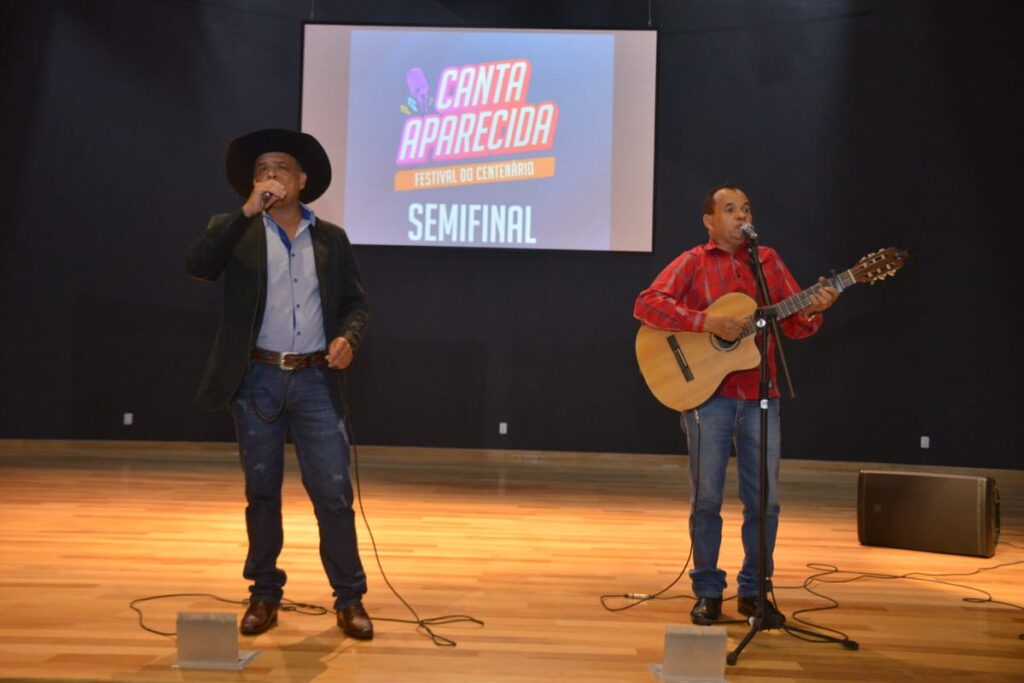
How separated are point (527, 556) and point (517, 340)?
15.1 feet

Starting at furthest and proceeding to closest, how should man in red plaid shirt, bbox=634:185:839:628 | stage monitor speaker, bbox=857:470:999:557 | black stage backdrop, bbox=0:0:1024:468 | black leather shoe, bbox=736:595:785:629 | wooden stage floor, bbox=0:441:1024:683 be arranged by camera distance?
black stage backdrop, bbox=0:0:1024:468 < stage monitor speaker, bbox=857:470:999:557 < man in red plaid shirt, bbox=634:185:839:628 < black leather shoe, bbox=736:595:785:629 < wooden stage floor, bbox=0:441:1024:683

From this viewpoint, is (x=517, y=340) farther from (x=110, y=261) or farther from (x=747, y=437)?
(x=747, y=437)

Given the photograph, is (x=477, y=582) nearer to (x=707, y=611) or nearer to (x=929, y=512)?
(x=707, y=611)

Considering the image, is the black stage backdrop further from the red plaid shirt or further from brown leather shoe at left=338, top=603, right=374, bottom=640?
brown leather shoe at left=338, top=603, right=374, bottom=640

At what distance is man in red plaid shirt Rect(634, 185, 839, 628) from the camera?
350 cm

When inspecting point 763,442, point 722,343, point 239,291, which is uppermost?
point 239,291

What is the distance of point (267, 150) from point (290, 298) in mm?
510

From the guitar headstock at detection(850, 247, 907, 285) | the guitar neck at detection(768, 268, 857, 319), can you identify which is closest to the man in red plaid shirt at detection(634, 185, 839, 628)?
the guitar neck at detection(768, 268, 857, 319)

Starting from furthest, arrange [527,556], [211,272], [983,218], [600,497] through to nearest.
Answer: [983,218] → [600,497] → [527,556] → [211,272]

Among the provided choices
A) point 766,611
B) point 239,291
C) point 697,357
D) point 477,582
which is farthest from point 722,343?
point 239,291

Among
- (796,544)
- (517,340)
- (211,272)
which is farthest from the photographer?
(517,340)

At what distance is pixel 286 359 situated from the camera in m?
3.15

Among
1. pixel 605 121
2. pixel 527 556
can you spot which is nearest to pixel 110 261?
pixel 605 121

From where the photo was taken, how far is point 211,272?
315 cm
